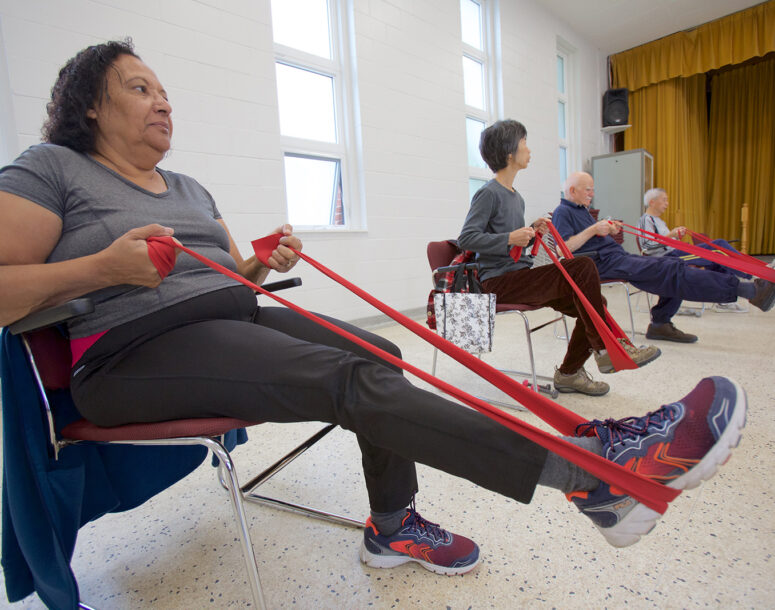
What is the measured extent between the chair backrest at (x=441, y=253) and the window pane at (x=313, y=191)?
148 cm

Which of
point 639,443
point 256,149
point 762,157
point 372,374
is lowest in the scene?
point 639,443

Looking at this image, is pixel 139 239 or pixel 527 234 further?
pixel 527 234

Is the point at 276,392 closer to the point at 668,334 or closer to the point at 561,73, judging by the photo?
the point at 668,334

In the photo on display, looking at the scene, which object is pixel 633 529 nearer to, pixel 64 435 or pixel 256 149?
pixel 64 435

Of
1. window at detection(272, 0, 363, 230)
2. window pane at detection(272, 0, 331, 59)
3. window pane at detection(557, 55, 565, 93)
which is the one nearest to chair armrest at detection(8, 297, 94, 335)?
window at detection(272, 0, 363, 230)

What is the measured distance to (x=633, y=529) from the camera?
64cm

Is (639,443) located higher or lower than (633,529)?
higher

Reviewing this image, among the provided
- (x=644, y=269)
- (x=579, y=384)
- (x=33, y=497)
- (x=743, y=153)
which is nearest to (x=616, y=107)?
(x=743, y=153)

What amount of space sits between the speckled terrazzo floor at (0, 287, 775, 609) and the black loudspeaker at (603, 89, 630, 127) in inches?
253

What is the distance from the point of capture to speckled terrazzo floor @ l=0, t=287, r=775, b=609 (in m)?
0.88

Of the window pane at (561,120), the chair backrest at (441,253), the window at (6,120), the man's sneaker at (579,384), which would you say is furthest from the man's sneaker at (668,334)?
the window pane at (561,120)

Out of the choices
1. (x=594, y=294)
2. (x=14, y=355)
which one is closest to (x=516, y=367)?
(x=594, y=294)

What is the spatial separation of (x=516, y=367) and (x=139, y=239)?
2.06m

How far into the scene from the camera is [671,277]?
2240mm
